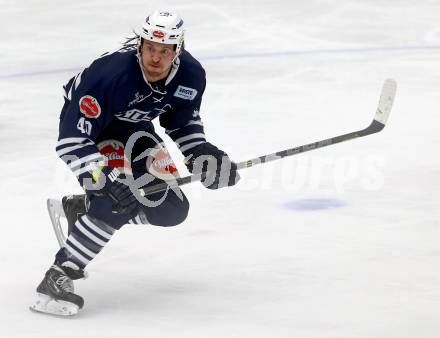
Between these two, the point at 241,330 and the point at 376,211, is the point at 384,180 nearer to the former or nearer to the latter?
the point at 376,211

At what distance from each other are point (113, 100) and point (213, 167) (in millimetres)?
527

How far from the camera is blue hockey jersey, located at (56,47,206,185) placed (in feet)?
15.3

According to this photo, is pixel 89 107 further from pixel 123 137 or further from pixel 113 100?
pixel 123 137

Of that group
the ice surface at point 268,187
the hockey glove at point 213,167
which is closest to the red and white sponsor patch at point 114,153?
the hockey glove at point 213,167

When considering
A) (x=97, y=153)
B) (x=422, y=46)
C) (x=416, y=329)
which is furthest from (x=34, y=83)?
(x=416, y=329)

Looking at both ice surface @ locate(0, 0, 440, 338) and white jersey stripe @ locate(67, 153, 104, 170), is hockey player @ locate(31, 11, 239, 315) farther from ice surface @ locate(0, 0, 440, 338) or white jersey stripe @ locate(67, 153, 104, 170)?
ice surface @ locate(0, 0, 440, 338)

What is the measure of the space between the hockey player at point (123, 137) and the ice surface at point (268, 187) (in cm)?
25

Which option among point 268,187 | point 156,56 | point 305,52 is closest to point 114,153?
point 156,56

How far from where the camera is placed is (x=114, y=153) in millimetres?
5043

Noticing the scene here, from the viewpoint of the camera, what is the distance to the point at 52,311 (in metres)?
4.77

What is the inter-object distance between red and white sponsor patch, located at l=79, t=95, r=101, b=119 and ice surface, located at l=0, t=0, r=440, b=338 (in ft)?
2.54

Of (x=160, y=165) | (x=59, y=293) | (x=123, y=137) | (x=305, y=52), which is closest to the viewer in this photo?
(x=59, y=293)

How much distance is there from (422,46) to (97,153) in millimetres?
5361

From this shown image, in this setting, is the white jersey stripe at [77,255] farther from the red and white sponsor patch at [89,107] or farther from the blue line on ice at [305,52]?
the blue line on ice at [305,52]
